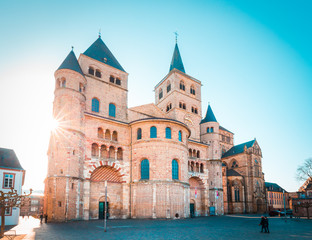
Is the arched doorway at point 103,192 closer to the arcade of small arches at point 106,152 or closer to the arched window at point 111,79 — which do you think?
the arcade of small arches at point 106,152

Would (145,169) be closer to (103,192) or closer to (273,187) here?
(103,192)

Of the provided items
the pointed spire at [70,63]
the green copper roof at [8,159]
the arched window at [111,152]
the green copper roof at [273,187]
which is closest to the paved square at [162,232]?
the arched window at [111,152]

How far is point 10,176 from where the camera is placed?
96.0ft

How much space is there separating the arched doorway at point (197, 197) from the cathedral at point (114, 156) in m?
0.16

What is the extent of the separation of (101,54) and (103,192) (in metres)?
21.7

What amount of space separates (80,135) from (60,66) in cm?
947

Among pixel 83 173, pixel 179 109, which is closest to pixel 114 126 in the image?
pixel 83 173

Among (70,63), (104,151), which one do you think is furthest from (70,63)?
(104,151)

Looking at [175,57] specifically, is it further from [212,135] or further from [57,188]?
[57,188]

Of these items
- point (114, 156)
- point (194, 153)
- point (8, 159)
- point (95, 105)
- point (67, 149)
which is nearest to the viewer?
point (67, 149)

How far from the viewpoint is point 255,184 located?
2235 inches

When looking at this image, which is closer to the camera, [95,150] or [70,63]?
[95,150]

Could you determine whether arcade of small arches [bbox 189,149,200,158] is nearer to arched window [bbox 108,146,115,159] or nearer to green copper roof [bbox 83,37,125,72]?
arched window [bbox 108,146,115,159]

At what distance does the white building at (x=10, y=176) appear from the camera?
1100 inches
